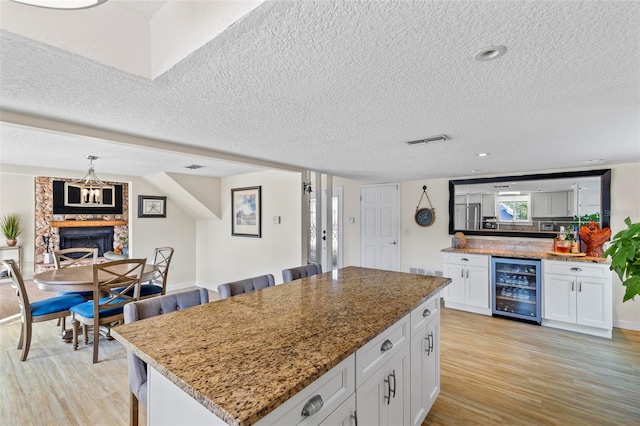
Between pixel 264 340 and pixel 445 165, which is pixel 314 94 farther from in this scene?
pixel 445 165

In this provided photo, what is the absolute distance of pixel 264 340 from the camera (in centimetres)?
119

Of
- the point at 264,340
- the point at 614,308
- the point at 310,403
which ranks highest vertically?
the point at 264,340

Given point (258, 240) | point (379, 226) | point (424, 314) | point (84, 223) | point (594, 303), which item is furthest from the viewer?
point (84, 223)

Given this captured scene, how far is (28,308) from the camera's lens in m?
2.79

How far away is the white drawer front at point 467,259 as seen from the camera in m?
4.04

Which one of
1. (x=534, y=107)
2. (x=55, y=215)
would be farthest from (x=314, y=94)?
(x=55, y=215)

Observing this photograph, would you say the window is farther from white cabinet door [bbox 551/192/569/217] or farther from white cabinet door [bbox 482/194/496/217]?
white cabinet door [bbox 551/192/569/217]

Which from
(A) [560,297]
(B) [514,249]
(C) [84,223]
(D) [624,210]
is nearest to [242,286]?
(A) [560,297]

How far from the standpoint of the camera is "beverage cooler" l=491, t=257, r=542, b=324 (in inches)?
147

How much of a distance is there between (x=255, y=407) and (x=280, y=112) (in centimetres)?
161

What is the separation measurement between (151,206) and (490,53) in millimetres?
5671

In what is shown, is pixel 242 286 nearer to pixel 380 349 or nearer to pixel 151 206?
pixel 380 349

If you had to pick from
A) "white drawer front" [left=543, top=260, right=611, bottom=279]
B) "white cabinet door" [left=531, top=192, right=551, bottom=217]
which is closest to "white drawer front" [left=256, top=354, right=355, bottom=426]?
"white drawer front" [left=543, top=260, right=611, bottom=279]

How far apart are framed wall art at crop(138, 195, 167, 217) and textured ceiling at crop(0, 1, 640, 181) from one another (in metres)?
2.57
